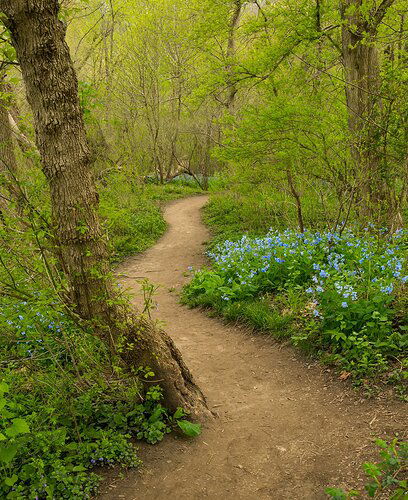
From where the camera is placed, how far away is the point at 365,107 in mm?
6355

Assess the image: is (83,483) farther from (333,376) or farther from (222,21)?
(222,21)

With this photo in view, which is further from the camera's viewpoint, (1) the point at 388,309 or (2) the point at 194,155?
(2) the point at 194,155

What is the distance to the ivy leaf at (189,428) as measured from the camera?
12.0 ft

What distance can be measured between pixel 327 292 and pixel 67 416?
10.1ft

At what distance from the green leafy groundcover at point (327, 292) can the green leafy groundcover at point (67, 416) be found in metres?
1.95

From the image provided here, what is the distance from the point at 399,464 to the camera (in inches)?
105

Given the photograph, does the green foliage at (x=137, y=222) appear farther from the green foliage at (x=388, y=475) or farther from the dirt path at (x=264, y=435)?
the green foliage at (x=388, y=475)

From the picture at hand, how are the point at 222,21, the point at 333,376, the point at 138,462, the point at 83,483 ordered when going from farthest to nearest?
the point at 222,21
the point at 333,376
the point at 138,462
the point at 83,483

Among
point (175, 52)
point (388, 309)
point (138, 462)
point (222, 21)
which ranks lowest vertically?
point (138, 462)

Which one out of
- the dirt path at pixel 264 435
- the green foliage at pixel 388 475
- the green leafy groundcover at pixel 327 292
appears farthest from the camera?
the green leafy groundcover at pixel 327 292

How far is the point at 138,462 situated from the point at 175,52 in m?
18.5

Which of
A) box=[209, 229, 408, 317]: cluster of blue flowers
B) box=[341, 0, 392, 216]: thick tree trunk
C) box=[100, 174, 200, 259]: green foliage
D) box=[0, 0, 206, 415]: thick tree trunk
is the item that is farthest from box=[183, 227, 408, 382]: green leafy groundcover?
box=[100, 174, 200, 259]: green foliage

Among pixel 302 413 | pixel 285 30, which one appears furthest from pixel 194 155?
pixel 302 413

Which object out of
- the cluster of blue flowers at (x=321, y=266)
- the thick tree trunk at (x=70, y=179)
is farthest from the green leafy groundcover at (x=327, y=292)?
the thick tree trunk at (x=70, y=179)
